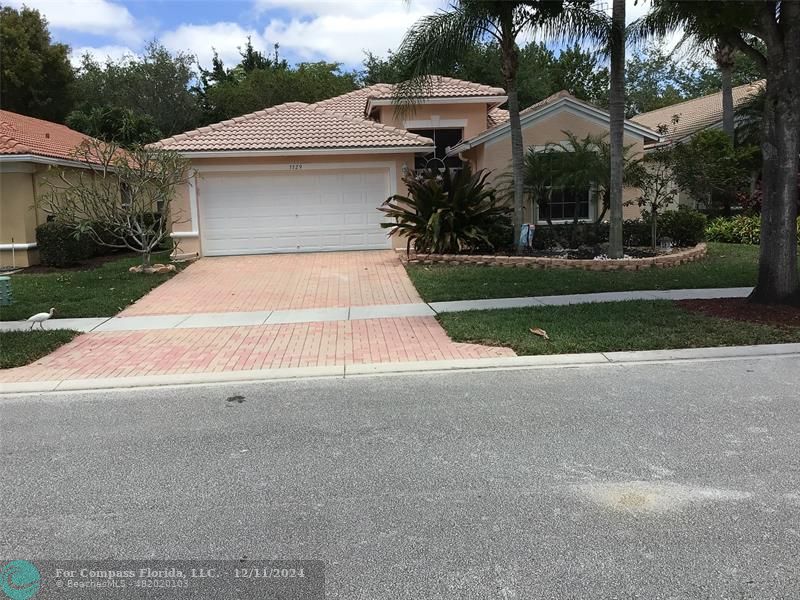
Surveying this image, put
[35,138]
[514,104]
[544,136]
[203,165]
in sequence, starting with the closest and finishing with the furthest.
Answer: [514,104]
[203,165]
[544,136]
[35,138]

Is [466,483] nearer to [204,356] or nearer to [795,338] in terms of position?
[204,356]

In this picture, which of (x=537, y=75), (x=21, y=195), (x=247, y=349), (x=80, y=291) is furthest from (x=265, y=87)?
(x=247, y=349)

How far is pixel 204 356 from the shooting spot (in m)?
7.93

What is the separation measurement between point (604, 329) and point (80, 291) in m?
9.91

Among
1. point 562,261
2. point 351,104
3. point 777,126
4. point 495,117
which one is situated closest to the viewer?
point 777,126

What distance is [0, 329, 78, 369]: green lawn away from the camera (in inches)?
305

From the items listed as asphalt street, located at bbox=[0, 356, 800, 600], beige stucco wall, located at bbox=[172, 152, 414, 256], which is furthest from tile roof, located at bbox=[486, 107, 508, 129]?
asphalt street, located at bbox=[0, 356, 800, 600]

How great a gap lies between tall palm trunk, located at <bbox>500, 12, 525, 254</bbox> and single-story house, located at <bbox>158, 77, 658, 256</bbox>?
326cm

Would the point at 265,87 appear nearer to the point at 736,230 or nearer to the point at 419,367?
the point at 736,230

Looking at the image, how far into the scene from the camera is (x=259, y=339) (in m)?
8.70

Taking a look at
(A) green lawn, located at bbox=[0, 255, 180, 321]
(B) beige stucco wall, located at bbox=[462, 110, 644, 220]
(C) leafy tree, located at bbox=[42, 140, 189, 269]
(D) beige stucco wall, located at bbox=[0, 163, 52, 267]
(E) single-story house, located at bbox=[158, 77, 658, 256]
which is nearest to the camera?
(A) green lawn, located at bbox=[0, 255, 180, 321]

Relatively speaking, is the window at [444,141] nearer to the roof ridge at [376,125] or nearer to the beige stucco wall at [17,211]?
the roof ridge at [376,125]

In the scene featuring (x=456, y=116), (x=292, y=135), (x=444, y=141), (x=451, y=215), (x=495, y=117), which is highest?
(x=495, y=117)

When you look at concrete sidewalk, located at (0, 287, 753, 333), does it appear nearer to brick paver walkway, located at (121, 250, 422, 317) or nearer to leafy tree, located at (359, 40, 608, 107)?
brick paver walkway, located at (121, 250, 422, 317)
